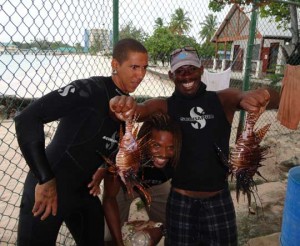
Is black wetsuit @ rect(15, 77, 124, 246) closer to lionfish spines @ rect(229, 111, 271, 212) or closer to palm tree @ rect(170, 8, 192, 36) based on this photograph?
lionfish spines @ rect(229, 111, 271, 212)

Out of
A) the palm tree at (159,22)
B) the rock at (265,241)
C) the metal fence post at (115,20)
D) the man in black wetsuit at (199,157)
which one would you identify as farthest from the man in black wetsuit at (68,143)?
the palm tree at (159,22)

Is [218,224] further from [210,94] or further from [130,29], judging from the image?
[130,29]

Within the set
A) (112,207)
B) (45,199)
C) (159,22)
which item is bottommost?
(112,207)

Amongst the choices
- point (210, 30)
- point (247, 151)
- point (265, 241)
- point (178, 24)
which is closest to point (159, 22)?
point (265, 241)

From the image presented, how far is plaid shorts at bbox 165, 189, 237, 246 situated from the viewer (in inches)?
84.8

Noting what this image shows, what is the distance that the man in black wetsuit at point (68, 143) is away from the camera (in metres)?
1.64

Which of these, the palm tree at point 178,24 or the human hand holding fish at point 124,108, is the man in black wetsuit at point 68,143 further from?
the palm tree at point 178,24

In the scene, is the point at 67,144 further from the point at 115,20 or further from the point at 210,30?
the point at 210,30

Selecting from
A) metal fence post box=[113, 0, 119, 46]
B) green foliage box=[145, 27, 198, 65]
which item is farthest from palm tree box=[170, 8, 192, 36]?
metal fence post box=[113, 0, 119, 46]

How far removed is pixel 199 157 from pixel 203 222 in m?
0.49

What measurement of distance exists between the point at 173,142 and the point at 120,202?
3.98 ft

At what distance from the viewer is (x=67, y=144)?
1.87m

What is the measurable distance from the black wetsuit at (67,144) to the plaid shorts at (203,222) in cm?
69

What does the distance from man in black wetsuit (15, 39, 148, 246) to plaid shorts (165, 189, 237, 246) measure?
671 millimetres
